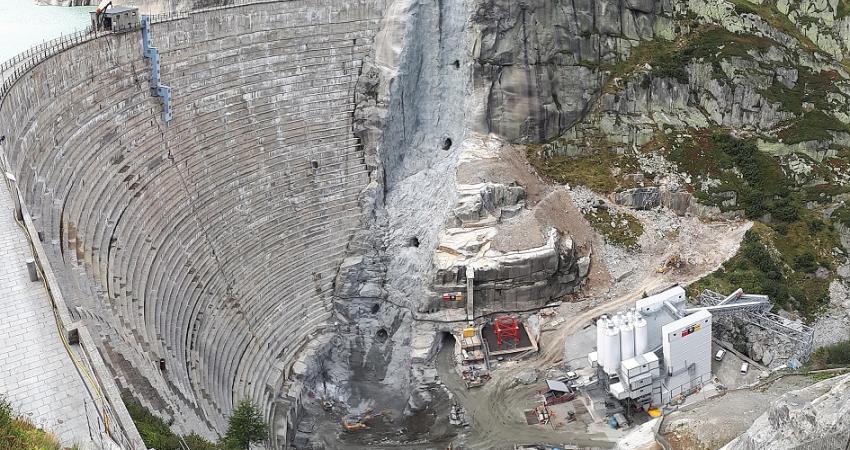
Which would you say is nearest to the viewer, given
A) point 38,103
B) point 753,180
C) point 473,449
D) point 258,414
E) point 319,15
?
point 38,103

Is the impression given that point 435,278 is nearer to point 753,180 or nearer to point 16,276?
point 753,180

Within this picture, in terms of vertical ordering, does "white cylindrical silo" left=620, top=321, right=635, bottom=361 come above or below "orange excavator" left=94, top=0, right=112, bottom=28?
below

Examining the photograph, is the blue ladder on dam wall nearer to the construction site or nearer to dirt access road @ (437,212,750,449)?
the construction site

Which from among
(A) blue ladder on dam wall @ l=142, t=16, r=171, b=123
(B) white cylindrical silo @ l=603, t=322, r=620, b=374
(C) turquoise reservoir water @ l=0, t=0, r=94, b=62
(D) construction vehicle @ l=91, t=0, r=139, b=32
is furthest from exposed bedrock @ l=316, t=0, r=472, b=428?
(C) turquoise reservoir water @ l=0, t=0, r=94, b=62

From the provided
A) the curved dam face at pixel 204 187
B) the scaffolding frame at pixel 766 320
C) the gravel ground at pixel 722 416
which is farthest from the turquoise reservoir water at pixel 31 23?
the scaffolding frame at pixel 766 320

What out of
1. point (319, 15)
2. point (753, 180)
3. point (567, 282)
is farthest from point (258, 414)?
point (753, 180)

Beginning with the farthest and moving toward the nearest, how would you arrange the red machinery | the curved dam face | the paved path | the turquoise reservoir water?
1. the red machinery
2. the turquoise reservoir water
3. the curved dam face
4. the paved path
